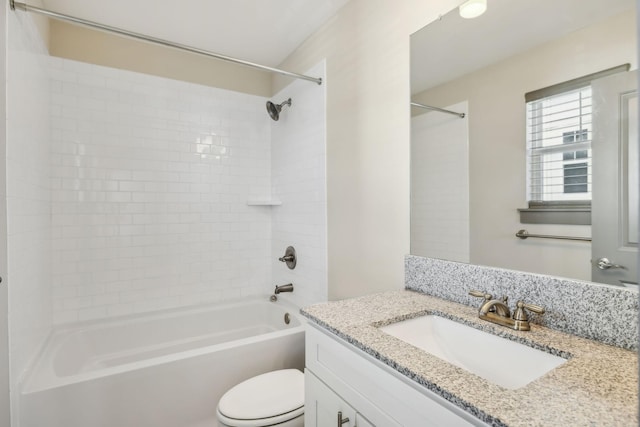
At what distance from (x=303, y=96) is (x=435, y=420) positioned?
2155 mm

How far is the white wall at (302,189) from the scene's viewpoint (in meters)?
2.17

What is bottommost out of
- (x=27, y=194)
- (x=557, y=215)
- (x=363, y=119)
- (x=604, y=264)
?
(x=604, y=264)

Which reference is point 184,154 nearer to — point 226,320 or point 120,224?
point 120,224

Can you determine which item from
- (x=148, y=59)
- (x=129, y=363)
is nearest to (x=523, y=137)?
(x=129, y=363)

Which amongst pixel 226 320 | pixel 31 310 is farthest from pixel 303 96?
pixel 31 310

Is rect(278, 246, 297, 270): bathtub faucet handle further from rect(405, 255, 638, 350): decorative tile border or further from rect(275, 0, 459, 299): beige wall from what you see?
rect(405, 255, 638, 350): decorative tile border

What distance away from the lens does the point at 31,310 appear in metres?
1.61

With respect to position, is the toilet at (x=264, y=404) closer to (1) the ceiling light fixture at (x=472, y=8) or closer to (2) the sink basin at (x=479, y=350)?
(2) the sink basin at (x=479, y=350)

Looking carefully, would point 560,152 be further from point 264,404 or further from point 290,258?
point 290,258

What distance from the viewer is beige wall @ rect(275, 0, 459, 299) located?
61.1 inches

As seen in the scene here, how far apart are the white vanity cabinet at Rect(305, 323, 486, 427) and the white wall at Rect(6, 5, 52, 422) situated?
4.08ft

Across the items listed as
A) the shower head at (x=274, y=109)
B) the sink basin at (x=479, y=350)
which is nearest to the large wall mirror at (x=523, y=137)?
the sink basin at (x=479, y=350)

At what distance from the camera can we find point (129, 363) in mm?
1737

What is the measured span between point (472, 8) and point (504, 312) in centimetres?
117
